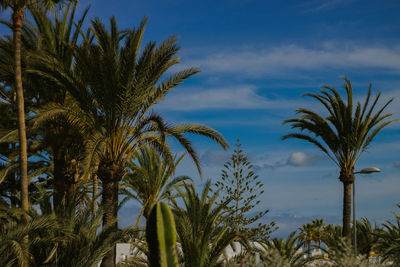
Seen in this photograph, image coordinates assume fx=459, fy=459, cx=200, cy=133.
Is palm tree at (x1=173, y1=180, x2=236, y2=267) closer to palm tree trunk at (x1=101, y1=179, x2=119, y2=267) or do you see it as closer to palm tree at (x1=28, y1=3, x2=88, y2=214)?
palm tree trunk at (x1=101, y1=179, x2=119, y2=267)

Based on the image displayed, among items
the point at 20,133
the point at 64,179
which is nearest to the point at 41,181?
the point at 64,179

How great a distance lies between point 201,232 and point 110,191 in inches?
129

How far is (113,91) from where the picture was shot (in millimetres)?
14727

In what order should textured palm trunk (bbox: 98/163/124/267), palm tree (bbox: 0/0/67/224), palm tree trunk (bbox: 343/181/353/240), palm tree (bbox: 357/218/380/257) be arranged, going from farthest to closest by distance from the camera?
palm tree (bbox: 357/218/380/257) → palm tree trunk (bbox: 343/181/353/240) → textured palm trunk (bbox: 98/163/124/267) → palm tree (bbox: 0/0/67/224)

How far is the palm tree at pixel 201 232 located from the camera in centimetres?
1475

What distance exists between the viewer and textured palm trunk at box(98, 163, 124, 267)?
14570 millimetres

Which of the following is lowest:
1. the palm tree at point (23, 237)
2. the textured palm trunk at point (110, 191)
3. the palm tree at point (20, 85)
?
the palm tree at point (23, 237)

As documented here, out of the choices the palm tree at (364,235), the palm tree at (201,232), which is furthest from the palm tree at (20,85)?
the palm tree at (364,235)

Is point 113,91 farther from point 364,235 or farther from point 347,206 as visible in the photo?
point 364,235

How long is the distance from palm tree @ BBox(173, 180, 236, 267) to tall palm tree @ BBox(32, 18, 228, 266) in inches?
81.5

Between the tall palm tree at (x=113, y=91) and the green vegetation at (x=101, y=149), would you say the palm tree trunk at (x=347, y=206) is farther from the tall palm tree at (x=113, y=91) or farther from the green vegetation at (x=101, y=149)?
the tall palm tree at (x=113, y=91)

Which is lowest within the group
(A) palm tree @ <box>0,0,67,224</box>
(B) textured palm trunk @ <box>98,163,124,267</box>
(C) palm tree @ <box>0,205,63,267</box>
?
(C) palm tree @ <box>0,205,63,267</box>

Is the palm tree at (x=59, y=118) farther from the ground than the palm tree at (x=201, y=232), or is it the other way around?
the palm tree at (x=59, y=118)

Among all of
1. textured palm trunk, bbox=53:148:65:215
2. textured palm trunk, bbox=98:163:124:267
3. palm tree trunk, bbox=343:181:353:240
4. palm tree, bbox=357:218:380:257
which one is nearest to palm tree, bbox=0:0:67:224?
textured palm trunk, bbox=98:163:124:267
